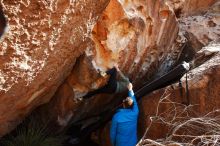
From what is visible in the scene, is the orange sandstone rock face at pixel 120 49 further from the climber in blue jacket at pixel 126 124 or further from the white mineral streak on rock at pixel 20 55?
the white mineral streak on rock at pixel 20 55

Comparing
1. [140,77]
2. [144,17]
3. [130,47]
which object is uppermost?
[144,17]

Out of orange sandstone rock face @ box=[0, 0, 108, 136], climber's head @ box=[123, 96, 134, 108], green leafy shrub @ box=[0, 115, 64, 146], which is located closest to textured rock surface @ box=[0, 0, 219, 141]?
orange sandstone rock face @ box=[0, 0, 108, 136]

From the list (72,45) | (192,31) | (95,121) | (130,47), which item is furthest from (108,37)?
(192,31)

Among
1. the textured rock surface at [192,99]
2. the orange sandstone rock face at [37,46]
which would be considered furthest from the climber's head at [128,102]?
the orange sandstone rock face at [37,46]

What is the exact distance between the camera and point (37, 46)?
13.6ft

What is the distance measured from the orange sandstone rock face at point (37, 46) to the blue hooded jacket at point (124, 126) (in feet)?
3.05

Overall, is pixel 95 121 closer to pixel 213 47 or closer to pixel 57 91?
pixel 57 91

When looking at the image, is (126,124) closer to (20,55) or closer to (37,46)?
(37,46)

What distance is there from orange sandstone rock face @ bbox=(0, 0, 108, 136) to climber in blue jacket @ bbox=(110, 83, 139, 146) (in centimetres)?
90

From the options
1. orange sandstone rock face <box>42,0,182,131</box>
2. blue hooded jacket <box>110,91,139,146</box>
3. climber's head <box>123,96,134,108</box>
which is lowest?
blue hooded jacket <box>110,91,139,146</box>

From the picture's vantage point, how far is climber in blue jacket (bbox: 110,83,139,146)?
17.3 ft

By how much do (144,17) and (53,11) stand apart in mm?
2170

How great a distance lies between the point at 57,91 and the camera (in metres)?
5.86

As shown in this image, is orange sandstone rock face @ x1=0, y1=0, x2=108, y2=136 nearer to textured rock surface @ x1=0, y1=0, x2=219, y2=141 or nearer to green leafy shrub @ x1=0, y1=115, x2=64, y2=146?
textured rock surface @ x1=0, y1=0, x2=219, y2=141
